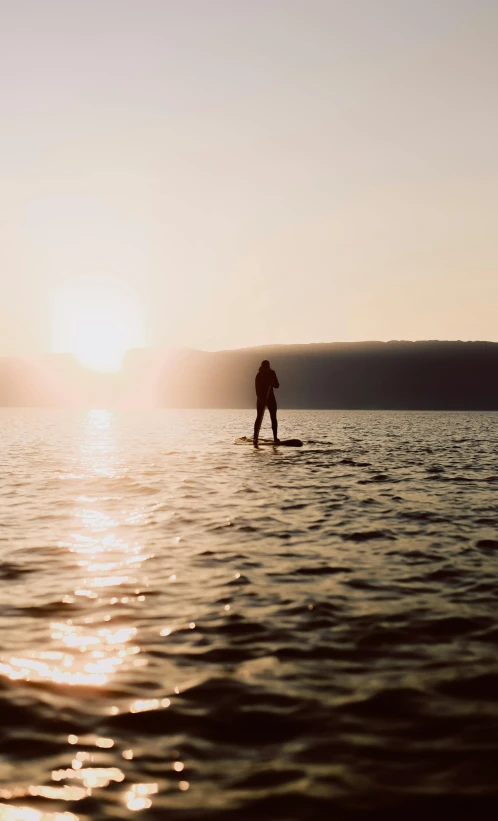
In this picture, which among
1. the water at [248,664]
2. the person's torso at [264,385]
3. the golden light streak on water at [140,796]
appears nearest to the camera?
the golden light streak on water at [140,796]

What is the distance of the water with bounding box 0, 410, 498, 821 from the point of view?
414cm

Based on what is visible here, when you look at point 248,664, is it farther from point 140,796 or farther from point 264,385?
point 264,385

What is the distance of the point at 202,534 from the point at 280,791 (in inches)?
306

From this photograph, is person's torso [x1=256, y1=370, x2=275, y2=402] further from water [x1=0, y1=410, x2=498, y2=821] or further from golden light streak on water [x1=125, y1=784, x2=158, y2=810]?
golden light streak on water [x1=125, y1=784, x2=158, y2=810]

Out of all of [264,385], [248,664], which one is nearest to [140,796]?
[248,664]

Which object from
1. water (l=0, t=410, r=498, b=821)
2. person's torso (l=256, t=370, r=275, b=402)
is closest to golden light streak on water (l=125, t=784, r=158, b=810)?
water (l=0, t=410, r=498, b=821)

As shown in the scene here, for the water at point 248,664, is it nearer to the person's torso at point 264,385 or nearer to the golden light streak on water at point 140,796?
the golden light streak on water at point 140,796

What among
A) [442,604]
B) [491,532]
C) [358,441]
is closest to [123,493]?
[491,532]

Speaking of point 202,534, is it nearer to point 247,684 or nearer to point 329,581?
point 329,581

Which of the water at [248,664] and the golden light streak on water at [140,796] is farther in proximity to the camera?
the water at [248,664]

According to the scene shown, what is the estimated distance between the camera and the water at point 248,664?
4.14 meters

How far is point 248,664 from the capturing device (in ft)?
20.0

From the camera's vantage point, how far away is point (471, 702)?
17.4ft

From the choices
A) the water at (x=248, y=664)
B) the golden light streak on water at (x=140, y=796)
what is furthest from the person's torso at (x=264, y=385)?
the golden light streak on water at (x=140, y=796)
